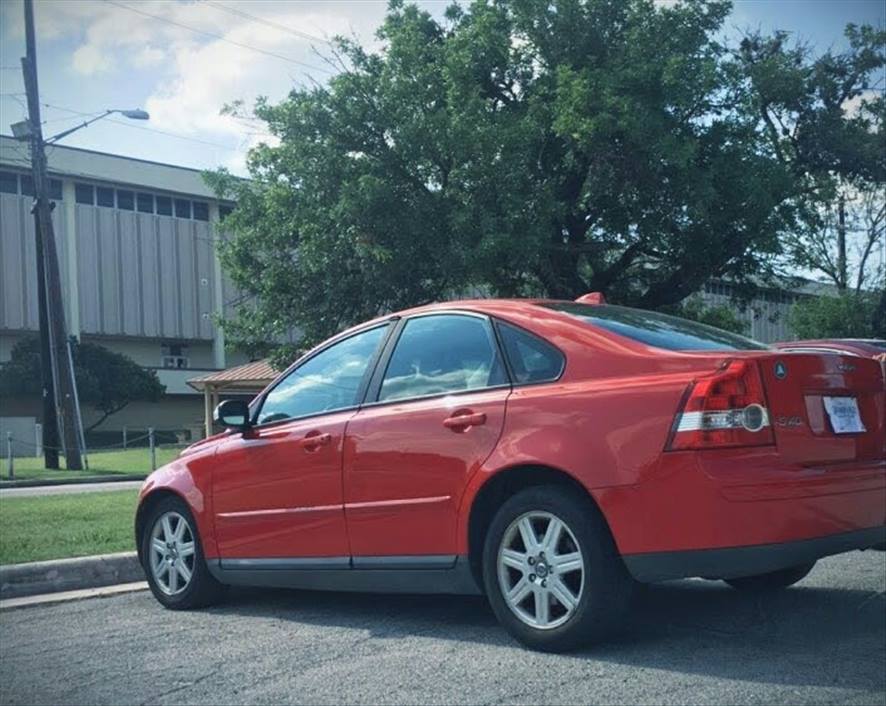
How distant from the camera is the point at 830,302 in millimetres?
37531

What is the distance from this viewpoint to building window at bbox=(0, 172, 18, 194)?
5166cm

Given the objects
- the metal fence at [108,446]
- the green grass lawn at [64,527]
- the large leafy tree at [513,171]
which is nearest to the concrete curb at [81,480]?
the metal fence at [108,446]

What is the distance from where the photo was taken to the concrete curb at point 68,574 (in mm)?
6980

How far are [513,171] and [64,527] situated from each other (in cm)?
1139

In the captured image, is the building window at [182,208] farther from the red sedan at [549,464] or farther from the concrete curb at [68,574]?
the red sedan at [549,464]

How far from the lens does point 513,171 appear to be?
18719mm

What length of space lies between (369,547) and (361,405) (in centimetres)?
75

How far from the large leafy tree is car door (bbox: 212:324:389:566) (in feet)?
38.9

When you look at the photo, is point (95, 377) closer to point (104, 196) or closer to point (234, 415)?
point (104, 196)

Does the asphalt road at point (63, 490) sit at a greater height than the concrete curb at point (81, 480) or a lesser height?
greater

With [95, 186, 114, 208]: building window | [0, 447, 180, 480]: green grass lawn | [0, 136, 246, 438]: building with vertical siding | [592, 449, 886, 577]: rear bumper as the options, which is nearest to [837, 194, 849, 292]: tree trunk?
[0, 447, 180, 480]: green grass lawn

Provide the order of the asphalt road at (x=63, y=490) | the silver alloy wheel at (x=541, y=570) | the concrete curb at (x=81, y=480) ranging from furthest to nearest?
the concrete curb at (x=81, y=480), the asphalt road at (x=63, y=490), the silver alloy wheel at (x=541, y=570)

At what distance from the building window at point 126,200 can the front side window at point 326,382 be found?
175 ft

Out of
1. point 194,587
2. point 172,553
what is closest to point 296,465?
point 194,587
